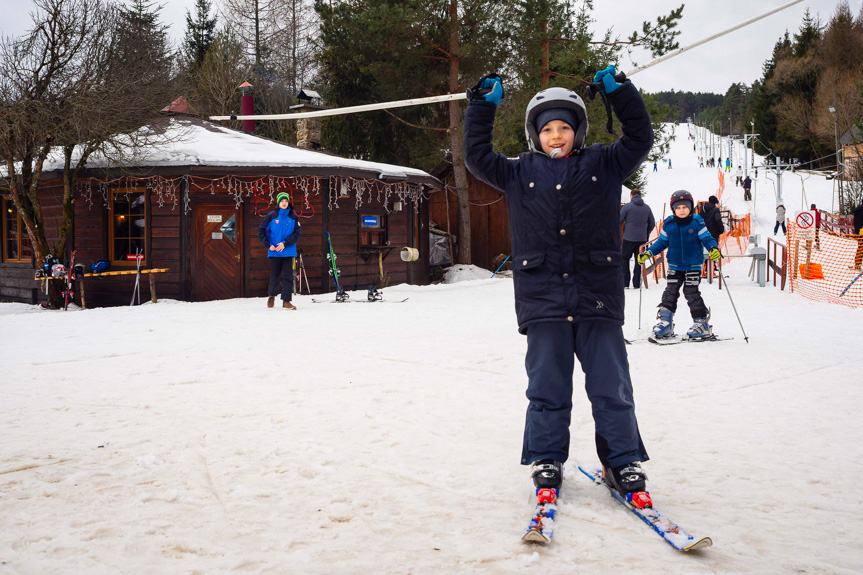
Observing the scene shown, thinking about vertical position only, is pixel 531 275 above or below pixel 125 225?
below

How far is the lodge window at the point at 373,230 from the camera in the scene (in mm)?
18000

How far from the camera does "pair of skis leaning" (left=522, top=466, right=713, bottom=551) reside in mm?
2590

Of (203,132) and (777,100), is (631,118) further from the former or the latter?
(777,100)

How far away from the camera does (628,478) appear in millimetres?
3064

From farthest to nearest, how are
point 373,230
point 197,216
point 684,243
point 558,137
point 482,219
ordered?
point 482,219 < point 373,230 < point 197,216 < point 684,243 < point 558,137

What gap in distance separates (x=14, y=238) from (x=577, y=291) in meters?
18.2

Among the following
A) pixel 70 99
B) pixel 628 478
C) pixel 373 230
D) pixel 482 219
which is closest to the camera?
pixel 628 478

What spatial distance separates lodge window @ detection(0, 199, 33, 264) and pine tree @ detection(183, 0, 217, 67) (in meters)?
22.8

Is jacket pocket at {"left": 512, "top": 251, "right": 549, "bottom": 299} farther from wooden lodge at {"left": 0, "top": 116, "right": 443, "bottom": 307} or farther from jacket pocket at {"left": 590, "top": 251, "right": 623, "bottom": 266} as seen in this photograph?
wooden lodge at {"left": 0, "top": 116, "right": 443, "bottom": 307}

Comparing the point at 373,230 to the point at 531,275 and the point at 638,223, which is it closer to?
the point at 638,223

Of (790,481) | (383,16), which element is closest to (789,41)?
(383,16)

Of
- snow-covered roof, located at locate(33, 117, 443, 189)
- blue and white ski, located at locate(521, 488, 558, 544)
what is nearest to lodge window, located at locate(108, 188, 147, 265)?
snow-covered roof, located at locate(33, 117, 443, 189)

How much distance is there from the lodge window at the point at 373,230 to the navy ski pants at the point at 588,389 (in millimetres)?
14911

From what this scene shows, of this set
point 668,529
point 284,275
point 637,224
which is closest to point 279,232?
point 284,275
